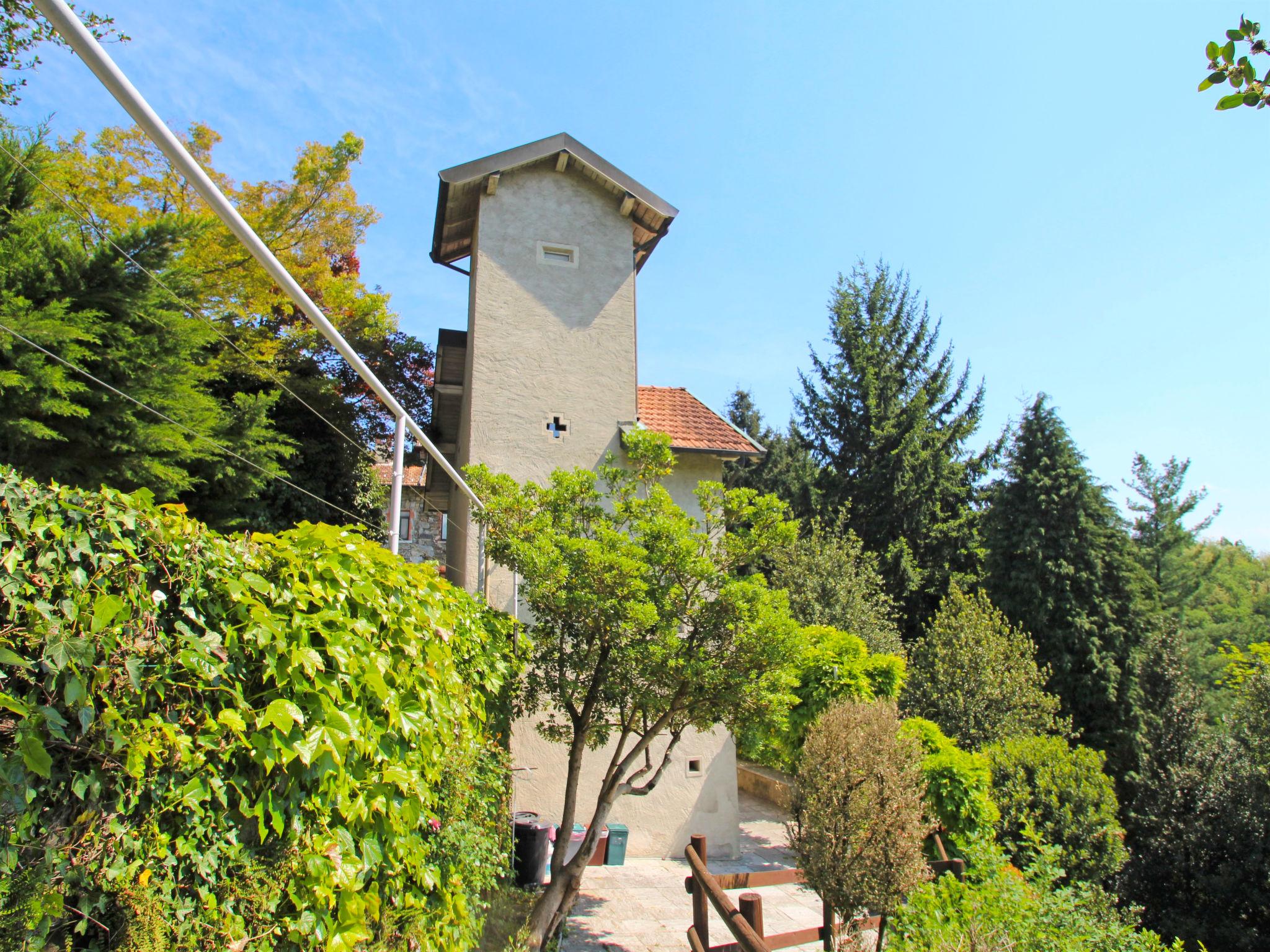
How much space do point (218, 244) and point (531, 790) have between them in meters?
10.9

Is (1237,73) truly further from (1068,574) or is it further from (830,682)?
(1068,574)

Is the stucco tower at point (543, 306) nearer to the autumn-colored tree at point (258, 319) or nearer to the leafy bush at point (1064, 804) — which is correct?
the autumn-colored tree at point (258, 319)

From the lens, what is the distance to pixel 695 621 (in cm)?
747

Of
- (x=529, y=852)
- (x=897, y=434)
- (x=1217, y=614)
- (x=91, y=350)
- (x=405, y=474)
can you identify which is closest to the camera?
(x=529, y=852)

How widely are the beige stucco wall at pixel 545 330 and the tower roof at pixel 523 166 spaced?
0.73ft

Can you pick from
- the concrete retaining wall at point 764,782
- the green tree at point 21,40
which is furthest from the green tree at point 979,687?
the green tree at point 21,40

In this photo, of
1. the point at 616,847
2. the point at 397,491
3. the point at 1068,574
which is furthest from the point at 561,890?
the point at 1068,574

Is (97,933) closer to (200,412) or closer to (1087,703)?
(200,412)

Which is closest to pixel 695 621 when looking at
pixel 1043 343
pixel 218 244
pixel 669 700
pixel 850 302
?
pixel 669 700

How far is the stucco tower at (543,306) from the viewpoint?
11.5 meters

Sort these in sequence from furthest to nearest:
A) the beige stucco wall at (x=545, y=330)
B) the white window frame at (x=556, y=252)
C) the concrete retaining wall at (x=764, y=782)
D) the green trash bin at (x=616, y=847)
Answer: the concrete retaining wall at (x=764, y=782), the white window frame at (x=556, y=252), the beige stucco wall at (x=545, y=330), the green trash bin at (x=616, y=847)

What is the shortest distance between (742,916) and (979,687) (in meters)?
11.9

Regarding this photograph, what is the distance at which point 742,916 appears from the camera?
5656 millimetres

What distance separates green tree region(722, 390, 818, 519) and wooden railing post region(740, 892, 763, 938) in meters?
18.9
